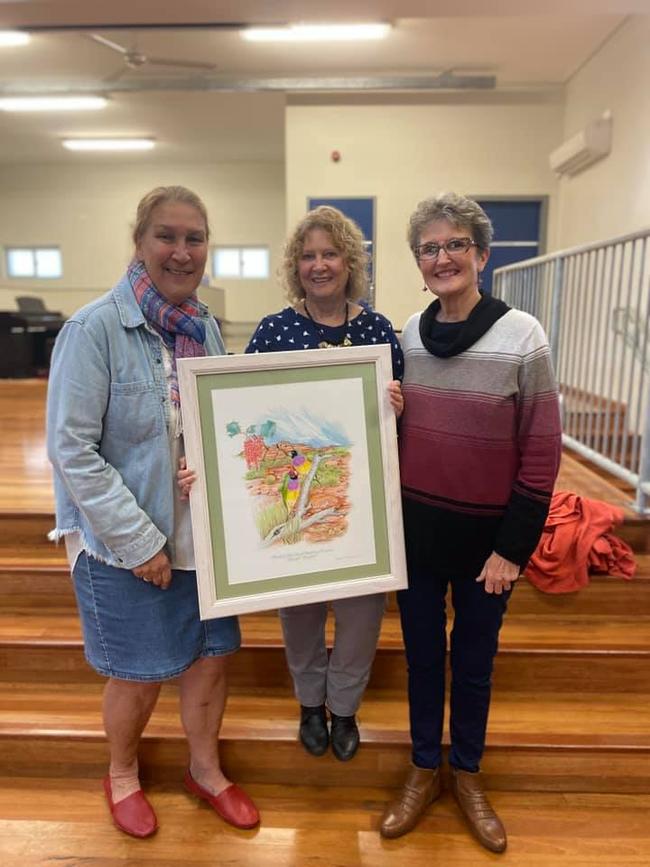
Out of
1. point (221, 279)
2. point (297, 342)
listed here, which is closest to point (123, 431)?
point (297, 342)

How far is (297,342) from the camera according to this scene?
1494 mm

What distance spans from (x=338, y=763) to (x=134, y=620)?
2.94 ft

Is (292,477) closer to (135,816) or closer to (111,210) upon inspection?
(135,816)

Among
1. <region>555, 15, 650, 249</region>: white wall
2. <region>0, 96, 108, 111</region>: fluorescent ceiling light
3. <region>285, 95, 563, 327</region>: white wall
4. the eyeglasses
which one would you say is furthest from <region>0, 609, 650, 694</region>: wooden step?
<region>0, 96, 108, 111</region>: fluorescent ceiling light

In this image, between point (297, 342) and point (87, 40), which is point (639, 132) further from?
point (87, 40)

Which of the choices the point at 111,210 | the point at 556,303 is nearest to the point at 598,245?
the point at 556,303

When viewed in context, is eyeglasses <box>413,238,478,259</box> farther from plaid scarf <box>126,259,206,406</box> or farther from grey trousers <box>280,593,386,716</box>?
grey trousers <box>280,593,386,716</box>

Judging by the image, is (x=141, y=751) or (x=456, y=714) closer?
(x=456, y=714)

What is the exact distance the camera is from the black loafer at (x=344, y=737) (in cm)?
179

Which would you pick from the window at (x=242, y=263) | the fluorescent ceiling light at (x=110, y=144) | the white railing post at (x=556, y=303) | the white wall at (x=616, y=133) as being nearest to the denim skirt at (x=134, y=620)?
the white railing post at (x=556, y=303)

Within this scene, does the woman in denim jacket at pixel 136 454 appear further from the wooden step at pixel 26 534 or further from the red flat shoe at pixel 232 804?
the wooden step at pixel 26 534

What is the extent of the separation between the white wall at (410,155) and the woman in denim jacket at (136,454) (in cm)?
540

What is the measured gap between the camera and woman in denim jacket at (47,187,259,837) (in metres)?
1.28

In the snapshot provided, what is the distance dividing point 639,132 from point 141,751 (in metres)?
5.35
